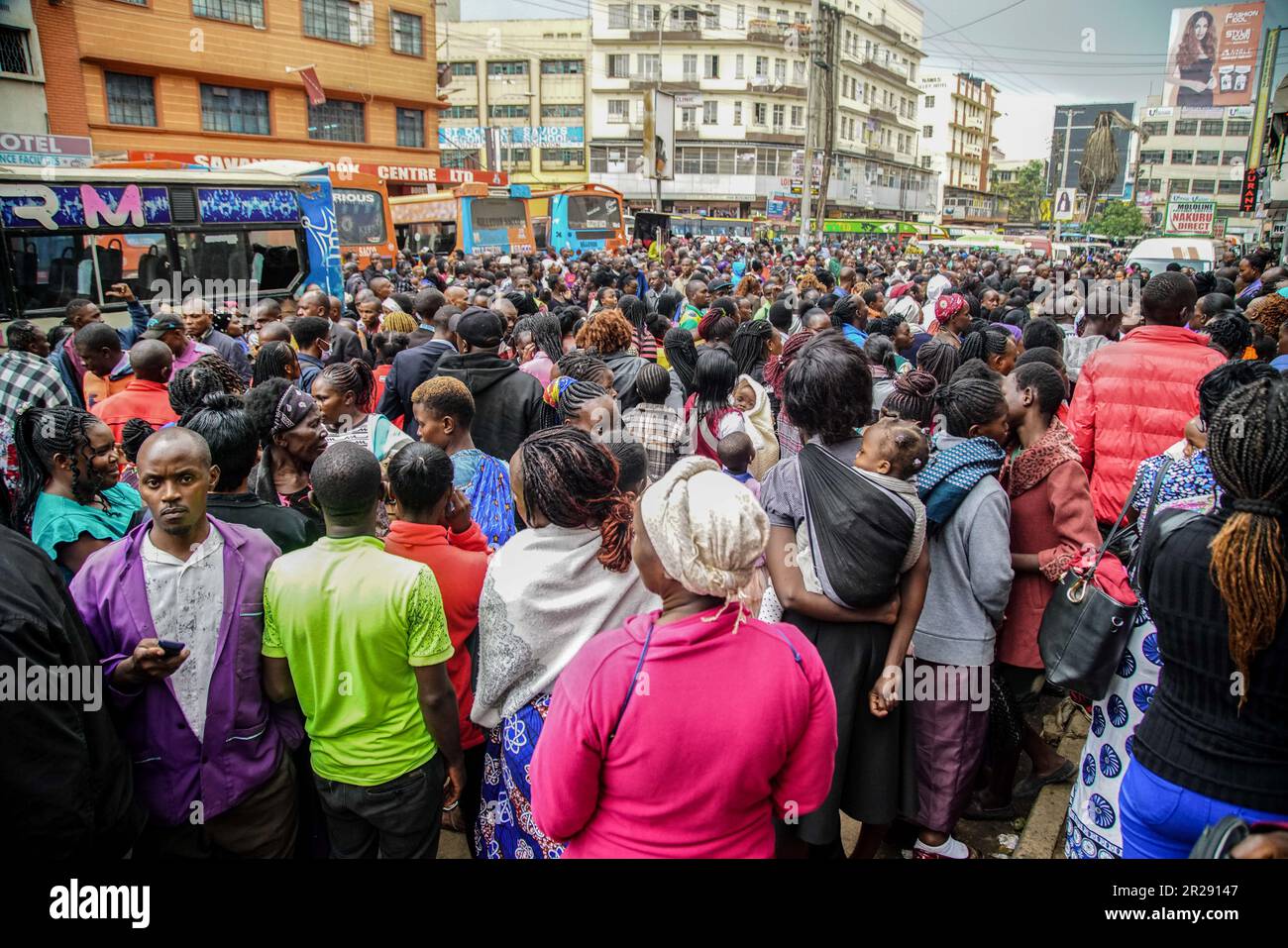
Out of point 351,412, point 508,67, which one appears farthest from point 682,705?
point 508,67

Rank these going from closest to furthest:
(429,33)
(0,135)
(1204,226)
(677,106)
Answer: (0,135)
(429,33)
(1204,226)
(677,106)

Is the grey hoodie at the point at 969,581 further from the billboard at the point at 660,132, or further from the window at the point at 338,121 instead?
the window at the point at 338,121

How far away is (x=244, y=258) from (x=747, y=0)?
56049 millimetres

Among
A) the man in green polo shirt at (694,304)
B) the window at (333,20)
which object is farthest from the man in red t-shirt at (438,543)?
the window at (333,20)

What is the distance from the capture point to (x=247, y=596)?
2330mm

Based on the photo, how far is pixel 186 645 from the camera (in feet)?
7.39

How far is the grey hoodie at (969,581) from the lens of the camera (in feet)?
8.98

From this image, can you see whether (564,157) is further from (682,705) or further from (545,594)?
(682,705)

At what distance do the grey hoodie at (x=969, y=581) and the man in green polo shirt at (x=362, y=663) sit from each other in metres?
1.71

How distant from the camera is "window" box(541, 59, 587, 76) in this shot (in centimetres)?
5638

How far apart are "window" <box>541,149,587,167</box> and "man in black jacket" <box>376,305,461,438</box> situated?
183ft

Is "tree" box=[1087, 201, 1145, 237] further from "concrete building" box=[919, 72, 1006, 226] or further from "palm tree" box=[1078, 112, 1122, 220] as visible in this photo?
"palm tree" box=[1078, 112, 1122, 220]

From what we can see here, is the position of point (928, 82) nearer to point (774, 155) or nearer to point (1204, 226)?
point (774, 155)
